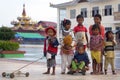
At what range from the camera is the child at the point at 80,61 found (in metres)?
9.66

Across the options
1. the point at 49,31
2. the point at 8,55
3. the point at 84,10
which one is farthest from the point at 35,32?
the point at 49,31

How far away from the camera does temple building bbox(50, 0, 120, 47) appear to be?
41250 millimetres

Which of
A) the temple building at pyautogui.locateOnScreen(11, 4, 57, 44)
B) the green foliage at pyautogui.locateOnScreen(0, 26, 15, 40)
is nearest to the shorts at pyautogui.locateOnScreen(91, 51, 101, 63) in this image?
the green foliage at pyautogui.locateOnScreen(0, 26, 15, 40)

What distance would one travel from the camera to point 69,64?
32.6ft

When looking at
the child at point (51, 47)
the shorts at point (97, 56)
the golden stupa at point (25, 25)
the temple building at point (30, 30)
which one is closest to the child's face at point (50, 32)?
the child at point (51, 47)

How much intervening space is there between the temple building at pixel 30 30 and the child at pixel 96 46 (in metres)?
52.8

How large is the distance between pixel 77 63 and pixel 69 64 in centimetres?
32

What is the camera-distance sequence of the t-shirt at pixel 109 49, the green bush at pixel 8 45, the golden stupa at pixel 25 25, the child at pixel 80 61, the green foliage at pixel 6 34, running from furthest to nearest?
the golden stupa at pixel 25 25 → the green foliage at pixel 6 34 → the green bush at pixel 8 45 → the t-shirt at pixel 109 49 → the child at pixel 80 61

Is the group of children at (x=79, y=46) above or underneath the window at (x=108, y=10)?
underneath

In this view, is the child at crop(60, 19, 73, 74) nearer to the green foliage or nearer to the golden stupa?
the green foliage

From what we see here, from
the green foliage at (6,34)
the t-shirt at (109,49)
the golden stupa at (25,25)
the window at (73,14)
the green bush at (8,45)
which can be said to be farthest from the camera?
the golden stupa at (25,25)

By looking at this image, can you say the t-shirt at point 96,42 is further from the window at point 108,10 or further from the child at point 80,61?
the window at point 108,10

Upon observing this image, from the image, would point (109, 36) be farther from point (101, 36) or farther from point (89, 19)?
point (89, 19)

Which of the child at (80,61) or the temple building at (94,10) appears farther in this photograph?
the temple building at (94,10)
